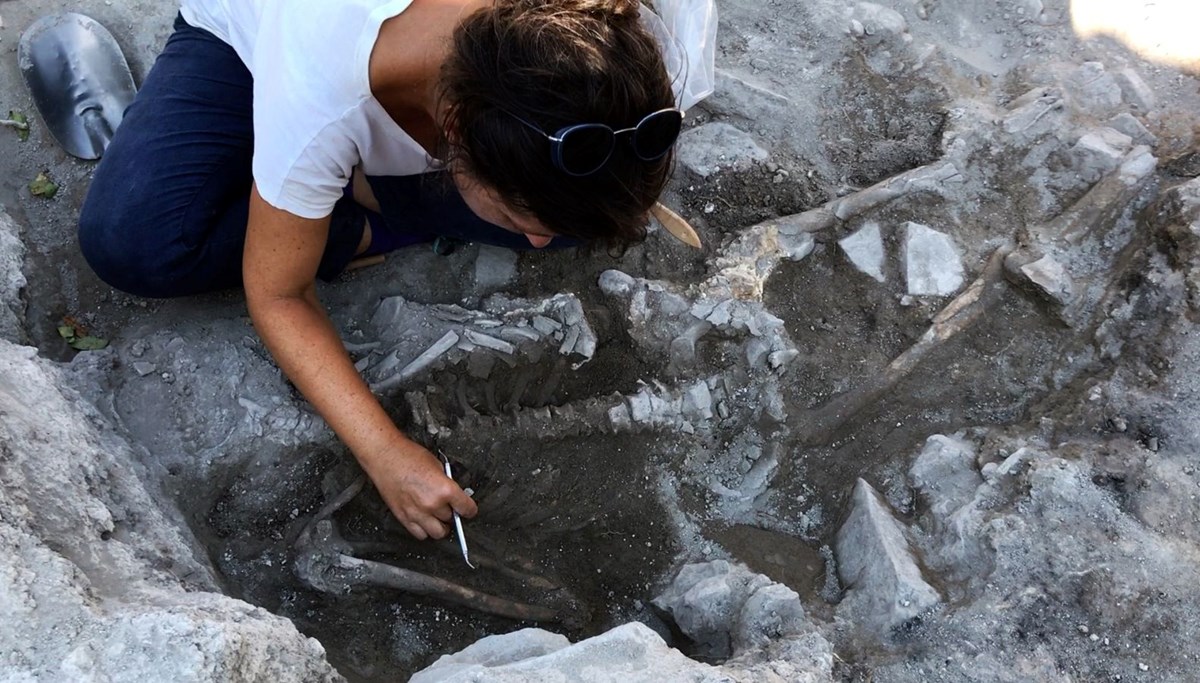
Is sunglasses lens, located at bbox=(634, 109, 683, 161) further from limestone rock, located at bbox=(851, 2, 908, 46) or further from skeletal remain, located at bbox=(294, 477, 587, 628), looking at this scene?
limestone rock, located at bbox=(851, 2, 908, 46)

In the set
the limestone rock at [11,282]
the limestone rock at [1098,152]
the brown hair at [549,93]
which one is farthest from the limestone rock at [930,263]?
the limestone rock at [11,282]

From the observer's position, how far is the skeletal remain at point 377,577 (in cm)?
201

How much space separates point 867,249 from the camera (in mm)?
2504

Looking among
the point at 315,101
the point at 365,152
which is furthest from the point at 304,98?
the point at 365,152

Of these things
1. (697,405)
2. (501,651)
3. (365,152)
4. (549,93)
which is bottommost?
(697,405)

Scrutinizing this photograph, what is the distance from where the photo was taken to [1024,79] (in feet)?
9.52

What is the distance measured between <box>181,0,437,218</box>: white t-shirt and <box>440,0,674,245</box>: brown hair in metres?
0.21

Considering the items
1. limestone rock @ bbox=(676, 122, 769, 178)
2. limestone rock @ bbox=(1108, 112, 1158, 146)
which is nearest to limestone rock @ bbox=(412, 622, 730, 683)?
limestone rock @ bbox=(676, 122, 769, 178)

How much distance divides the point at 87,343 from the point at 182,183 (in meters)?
0.57

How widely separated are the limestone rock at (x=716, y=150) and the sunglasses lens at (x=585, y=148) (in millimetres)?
1377

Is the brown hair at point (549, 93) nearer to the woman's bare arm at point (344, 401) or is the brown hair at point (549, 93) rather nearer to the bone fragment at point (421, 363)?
the woman's bare arm at point (344, 401)

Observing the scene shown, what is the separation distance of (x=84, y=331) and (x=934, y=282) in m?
2.35

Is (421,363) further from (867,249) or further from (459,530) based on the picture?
(867,249)

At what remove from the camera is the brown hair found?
1320 mm
